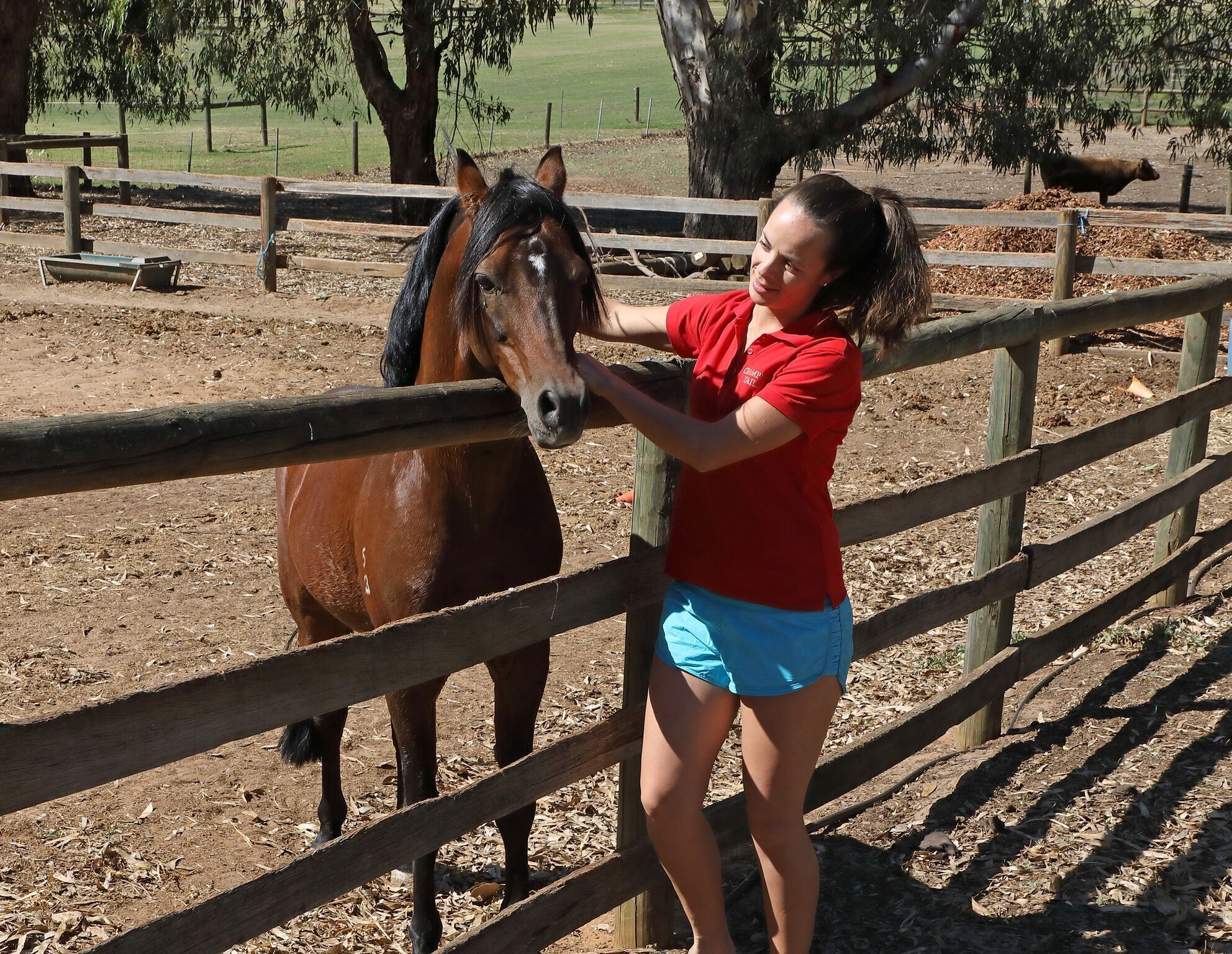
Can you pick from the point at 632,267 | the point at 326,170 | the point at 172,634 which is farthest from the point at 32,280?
the point at 326,170

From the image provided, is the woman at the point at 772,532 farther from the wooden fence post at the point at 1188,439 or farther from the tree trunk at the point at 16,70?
the tree trunk at the point at 16,70

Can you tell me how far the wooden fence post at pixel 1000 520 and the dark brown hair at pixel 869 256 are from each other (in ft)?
5.42

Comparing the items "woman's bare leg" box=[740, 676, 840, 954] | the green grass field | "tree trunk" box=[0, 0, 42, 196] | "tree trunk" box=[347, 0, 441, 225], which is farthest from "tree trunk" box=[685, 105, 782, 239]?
"woman's bare leg" box=[740, 676, 840, 954]

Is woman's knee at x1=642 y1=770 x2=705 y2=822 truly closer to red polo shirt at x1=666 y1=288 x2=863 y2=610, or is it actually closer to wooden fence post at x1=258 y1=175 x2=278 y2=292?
red polo shirt at x1=666 y1=288 x2=863 y2=610

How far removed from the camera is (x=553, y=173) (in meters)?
2.92

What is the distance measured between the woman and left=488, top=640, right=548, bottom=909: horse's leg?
601 millimetres

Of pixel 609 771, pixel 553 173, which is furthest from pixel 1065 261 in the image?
pixel 553 173

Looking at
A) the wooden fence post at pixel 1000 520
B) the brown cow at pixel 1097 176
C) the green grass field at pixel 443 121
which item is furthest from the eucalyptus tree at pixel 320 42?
the wooden fence post at pixel 1000 520

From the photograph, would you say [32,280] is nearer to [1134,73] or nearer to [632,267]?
[632,267]

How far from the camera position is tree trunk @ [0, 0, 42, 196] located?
1941 cm

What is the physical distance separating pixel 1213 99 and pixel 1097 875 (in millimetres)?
20267

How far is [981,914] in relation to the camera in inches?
128

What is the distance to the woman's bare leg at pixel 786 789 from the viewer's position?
236 cm

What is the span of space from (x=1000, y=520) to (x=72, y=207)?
13.3 meters
